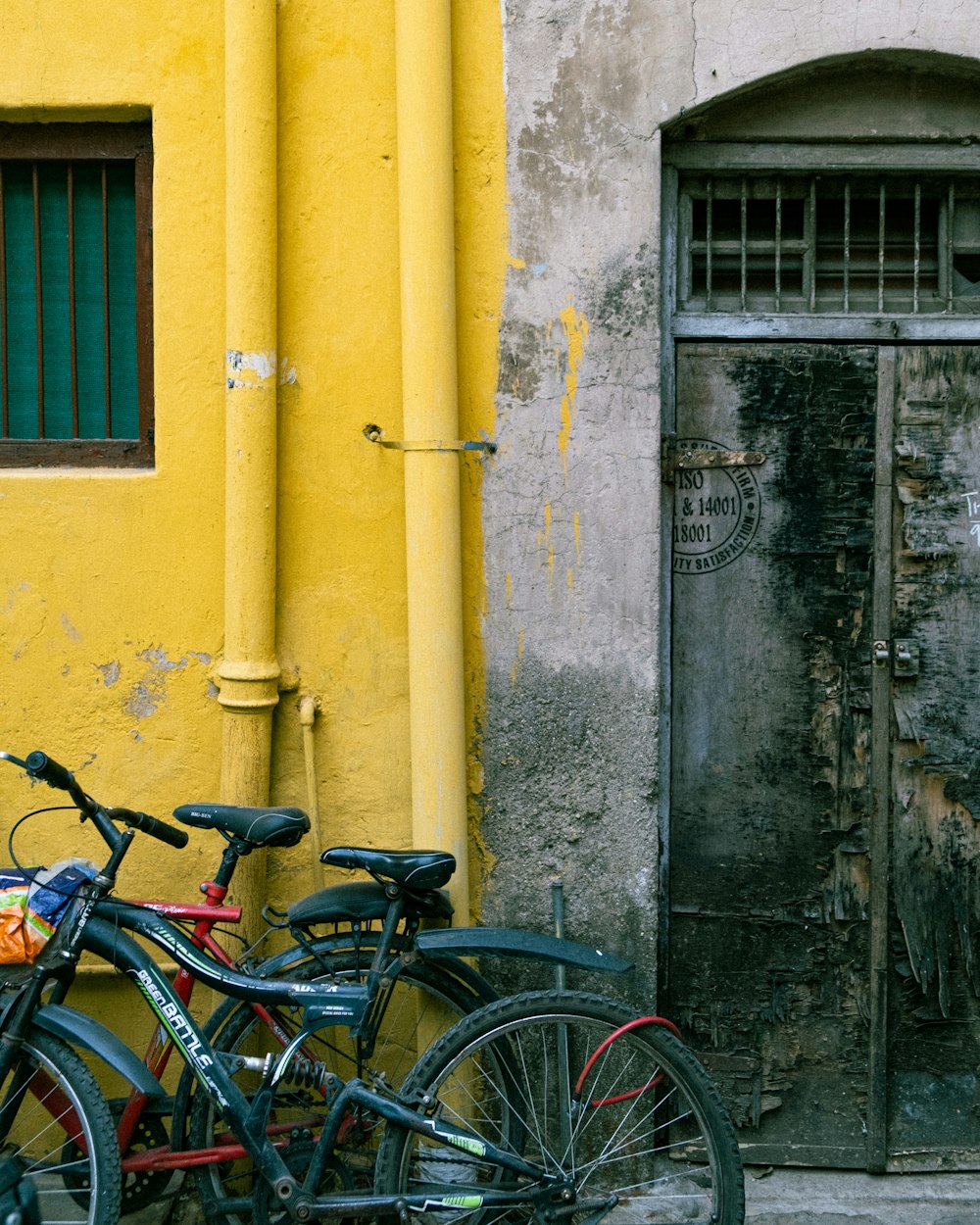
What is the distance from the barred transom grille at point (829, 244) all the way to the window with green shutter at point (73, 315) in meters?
1.78

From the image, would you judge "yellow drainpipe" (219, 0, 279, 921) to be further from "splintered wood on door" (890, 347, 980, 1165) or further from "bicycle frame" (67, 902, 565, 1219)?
"splintered wood on door" (890, 347, 980, 1165)

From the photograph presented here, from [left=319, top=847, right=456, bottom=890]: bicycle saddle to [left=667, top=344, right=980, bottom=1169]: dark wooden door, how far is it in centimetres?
105

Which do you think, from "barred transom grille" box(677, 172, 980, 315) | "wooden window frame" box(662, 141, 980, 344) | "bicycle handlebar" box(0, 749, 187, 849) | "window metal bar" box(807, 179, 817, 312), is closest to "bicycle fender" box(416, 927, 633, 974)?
"bicycle handlebar" box(0, 749, 187, 849)

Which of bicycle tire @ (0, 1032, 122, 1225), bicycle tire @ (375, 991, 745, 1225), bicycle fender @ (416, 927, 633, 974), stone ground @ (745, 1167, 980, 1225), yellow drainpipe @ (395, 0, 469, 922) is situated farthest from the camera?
stone ground @ (745, 1167, 980, 1225)

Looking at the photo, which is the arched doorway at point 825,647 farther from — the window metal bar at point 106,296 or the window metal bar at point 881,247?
the window metal bar at point 106,296

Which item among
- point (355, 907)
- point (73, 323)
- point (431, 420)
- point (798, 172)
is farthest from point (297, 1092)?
point (798, 172)

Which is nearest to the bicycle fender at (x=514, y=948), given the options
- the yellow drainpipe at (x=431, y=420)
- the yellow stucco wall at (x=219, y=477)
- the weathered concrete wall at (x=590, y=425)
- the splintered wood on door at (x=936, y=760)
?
the yellow drainpipe at (x=431, y=420)

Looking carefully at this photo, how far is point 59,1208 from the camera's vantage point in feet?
10.7

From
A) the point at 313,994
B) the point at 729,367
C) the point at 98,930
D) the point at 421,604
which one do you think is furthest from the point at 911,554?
the point at 98,930

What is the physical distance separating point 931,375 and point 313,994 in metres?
2.65

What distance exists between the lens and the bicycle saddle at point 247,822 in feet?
10.6

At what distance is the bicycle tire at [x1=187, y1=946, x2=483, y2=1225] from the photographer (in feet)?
10.5

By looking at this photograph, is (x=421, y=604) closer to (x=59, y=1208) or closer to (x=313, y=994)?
(x=313, y=994)

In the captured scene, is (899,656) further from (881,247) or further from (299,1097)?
(299,1097)
